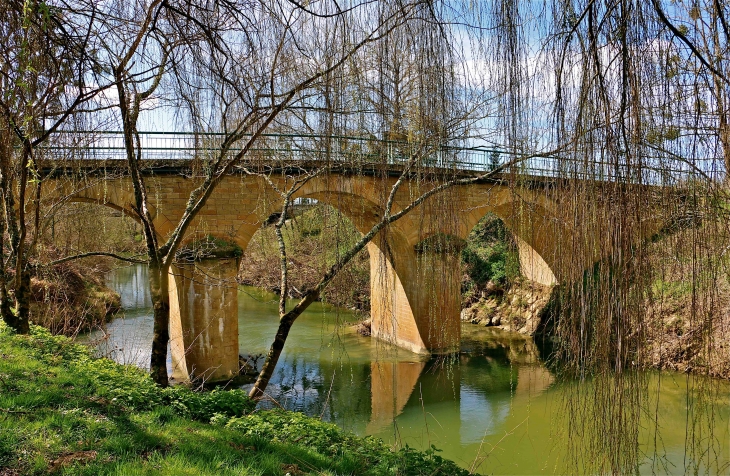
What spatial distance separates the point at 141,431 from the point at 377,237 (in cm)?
264

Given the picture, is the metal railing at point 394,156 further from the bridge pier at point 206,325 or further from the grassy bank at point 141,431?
the bridge pier at point 206,325

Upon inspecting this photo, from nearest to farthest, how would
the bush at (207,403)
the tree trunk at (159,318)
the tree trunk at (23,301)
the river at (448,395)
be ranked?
the bush at (207,403) < the tree trunk at (159,318) < the tree trunk at (23,301) < the river at (448,395)

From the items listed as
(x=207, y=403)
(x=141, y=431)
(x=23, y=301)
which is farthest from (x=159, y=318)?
(x=23, y=301)

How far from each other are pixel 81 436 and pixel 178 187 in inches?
290

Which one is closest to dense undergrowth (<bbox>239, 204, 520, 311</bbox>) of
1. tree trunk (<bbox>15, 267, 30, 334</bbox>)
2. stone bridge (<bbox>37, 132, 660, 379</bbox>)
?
stone bridge (<bbox>37, 132, 660, 379</bbox>)

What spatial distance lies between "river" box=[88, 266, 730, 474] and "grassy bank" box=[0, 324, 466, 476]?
0.47 metres

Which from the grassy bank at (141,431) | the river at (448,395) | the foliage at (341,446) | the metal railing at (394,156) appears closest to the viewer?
the metal railing at (394,156)

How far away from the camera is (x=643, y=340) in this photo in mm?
1765

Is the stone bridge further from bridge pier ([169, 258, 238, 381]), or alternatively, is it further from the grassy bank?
the grassy bank

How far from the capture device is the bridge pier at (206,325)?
10586 mm

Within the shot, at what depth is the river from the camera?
21.5 ft

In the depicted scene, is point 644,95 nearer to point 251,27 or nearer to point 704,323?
point 704,323

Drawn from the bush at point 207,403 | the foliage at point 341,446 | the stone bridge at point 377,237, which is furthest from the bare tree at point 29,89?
the foliage at point 341,446

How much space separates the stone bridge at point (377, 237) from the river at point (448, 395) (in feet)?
2.25
